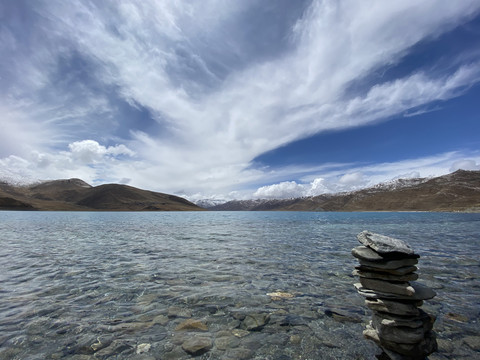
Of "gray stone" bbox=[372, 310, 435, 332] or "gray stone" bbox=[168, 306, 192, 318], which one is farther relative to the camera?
"gray stone" bbox=[168, 306, 192, 318]

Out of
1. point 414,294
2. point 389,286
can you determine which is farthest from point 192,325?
point 414,294

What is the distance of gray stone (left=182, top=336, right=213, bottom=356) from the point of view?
22.6 feet

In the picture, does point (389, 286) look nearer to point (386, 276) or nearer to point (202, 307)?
point (386, 276)

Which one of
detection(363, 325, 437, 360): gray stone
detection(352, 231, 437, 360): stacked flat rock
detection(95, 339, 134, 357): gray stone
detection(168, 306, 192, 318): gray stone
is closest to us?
detection(363, 325, 437, 360): gray stone

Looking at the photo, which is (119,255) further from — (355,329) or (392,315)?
(392,315)

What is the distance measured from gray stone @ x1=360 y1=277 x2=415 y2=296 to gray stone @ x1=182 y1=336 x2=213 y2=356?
5208 mm

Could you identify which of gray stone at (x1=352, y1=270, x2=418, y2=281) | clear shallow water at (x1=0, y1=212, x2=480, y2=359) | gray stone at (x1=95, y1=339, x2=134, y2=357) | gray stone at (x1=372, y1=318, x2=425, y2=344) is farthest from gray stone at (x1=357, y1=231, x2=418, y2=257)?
gray stone at (x1=95, y1=339, x2=134, y2=357)

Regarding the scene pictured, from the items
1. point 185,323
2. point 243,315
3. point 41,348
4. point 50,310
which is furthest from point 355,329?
point 50,310

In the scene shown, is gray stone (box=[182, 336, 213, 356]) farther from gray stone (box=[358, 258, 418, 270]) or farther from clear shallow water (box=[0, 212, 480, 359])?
gray stone (box=[358, 258, 418, 270])

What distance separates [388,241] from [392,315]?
6.83 ft

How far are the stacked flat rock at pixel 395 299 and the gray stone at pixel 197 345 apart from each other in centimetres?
480

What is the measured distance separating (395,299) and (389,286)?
1.22 ft

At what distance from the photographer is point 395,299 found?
7062 mm

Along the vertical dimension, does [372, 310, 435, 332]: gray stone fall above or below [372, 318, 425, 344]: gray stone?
above
